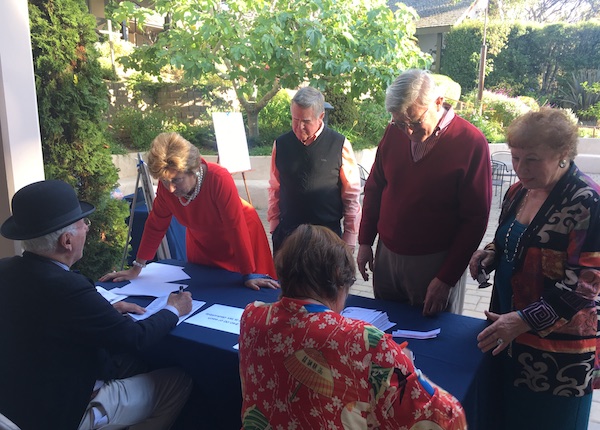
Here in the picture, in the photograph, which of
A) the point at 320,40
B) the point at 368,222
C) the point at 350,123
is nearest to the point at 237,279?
the point at 368,222

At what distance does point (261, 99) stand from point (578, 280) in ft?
28.1

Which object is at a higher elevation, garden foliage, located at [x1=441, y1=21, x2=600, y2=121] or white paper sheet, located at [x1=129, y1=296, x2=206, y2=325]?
garden foliage, located at [x1=441, y1=21, x2=600, y2=121]

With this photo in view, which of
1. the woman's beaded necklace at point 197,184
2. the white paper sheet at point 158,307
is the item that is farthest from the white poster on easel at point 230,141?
the white paper sheet at point 158,307

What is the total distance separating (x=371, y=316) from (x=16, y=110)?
2451mm

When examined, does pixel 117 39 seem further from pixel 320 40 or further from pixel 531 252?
pixel 531 252

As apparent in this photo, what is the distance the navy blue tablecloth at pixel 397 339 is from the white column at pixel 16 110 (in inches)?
62.9

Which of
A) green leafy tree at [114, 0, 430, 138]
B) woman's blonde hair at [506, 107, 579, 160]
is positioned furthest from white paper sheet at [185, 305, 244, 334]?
green leafy tree at [114, 0, 430, 138]

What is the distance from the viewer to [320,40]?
6.95 meters

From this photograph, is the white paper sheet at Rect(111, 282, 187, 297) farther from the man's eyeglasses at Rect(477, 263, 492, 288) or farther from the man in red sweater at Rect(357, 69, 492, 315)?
the man's eyeglasses at Rect(477, 263, 492, 288)

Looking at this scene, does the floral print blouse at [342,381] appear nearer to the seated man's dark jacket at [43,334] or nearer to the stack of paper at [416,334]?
the stack of paper at [416,334]

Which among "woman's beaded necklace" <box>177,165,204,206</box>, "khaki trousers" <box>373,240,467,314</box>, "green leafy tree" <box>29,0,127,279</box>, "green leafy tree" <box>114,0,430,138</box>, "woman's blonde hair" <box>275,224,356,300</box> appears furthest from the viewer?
"green leafy tree" <box>114,0,430,138</box>

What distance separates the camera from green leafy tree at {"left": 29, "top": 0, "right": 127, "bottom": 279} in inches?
131

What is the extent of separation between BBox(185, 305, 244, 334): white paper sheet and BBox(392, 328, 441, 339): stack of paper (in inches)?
24.1

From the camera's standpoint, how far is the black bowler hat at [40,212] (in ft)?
5.42
